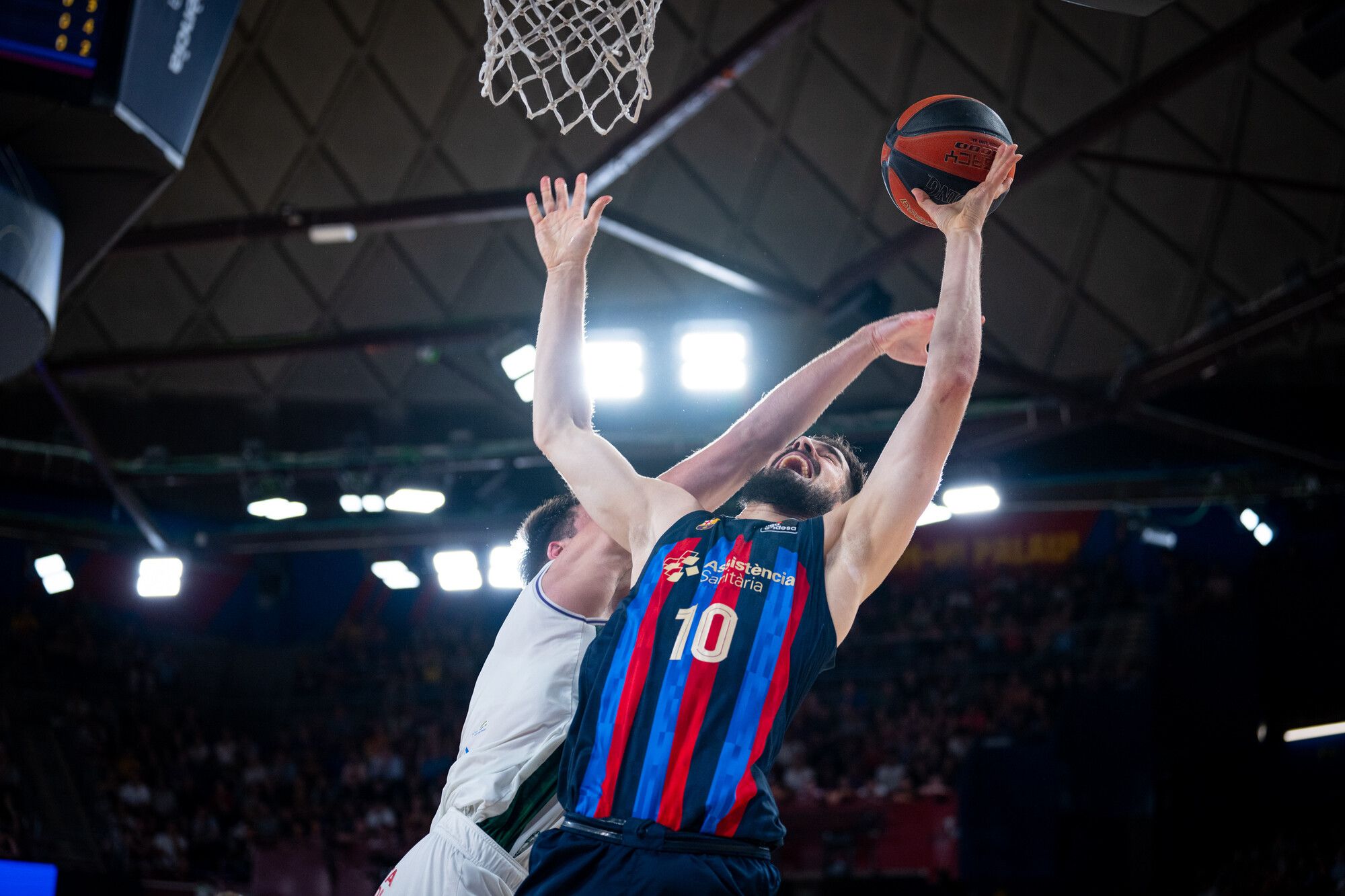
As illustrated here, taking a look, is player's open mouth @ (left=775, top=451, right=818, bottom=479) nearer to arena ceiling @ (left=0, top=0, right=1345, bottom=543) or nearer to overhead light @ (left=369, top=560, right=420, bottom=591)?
arena ceiling @ (left=0, top=0, right=1345, bottom=543)

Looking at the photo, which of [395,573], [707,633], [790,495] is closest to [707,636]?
[707,633]

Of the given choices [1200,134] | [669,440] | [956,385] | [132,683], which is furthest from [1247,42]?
[132,683]

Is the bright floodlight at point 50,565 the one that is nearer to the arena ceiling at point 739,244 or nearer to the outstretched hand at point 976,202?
the arena ceiling at point 739,244

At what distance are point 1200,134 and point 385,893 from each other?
1337 centimetres

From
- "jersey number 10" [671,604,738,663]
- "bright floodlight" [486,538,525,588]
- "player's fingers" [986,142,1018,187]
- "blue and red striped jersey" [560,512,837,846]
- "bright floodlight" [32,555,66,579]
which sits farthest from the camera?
"bright floodlight" [32,555,66,579]

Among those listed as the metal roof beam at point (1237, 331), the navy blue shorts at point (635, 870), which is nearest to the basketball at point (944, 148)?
the navy blue shorts at point (635, 870)

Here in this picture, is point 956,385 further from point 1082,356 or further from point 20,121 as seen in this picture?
point 1082,356

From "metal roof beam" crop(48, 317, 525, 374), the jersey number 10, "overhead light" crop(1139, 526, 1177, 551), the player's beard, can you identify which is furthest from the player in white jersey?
"overhead light" crop(1139, 526, 1177, 551)

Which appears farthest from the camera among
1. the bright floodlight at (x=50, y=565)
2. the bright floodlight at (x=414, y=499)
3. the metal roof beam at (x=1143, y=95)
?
the bright floodlight at (x=50, y=565)

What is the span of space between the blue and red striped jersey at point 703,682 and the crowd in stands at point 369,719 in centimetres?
1315

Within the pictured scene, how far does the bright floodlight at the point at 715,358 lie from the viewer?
12945 millimetres

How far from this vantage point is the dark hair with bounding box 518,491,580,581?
4.41m

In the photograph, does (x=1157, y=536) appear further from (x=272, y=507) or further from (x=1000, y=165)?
(x=1000, y=165)

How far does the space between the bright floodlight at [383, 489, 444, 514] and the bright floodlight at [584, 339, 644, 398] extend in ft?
12.7
